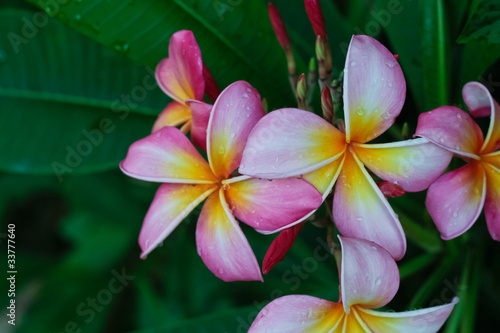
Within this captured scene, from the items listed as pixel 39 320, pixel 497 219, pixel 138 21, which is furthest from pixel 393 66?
pixel 39 320

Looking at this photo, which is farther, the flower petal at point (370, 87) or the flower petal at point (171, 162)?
the flower petal at point (171, 162)

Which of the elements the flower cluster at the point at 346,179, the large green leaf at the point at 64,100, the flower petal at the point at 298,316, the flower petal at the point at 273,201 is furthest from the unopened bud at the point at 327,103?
the large green leaf at the point at 64,100

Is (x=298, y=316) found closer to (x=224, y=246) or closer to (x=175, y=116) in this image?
(x=224, y=246)

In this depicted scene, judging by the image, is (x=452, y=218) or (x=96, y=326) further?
(x=96, y=326)

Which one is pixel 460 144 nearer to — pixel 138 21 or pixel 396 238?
pixel 396 238

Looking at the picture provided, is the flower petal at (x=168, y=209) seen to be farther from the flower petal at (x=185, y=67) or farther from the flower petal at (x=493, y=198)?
the flower petal at (x=493, y=198)

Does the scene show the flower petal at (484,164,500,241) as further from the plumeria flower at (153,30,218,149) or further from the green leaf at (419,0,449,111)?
the plumeria flower at (153,30,218,149)
